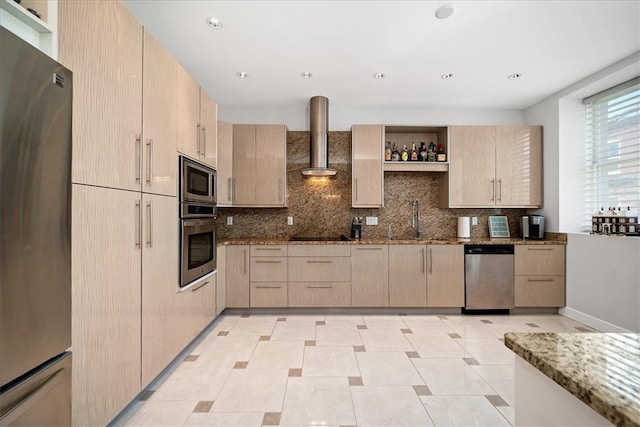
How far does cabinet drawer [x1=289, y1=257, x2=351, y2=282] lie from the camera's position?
11.3 feet

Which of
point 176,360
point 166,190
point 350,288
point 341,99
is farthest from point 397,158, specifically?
point 176,360

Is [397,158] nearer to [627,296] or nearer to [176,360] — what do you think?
[627,296]

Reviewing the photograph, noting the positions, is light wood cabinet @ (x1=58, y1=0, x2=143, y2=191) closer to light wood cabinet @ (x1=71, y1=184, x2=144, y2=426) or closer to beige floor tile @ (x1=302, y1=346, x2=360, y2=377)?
light wood cabinet @ (x1=71, y1=184, x2=144, y2=426)

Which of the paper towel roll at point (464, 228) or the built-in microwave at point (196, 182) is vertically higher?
the built-in microwave at point (196, 182)

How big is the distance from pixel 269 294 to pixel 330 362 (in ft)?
4.31

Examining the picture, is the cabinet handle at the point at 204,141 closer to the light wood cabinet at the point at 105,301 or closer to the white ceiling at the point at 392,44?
the white ceiling at the point at 392,44

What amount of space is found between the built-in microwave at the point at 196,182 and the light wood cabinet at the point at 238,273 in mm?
757

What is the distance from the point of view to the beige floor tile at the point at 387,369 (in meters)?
2.05

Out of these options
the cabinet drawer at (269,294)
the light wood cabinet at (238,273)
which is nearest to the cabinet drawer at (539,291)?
the cabinet drawer at (269,294)

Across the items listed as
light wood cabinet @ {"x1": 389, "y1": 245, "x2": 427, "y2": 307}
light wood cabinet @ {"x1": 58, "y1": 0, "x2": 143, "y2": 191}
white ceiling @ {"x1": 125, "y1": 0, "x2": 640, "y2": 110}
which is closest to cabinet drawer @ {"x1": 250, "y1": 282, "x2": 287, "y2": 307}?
light wood cabinet @ {"x1": 389, "y1": 245, "x2": 427, "y2": 307}

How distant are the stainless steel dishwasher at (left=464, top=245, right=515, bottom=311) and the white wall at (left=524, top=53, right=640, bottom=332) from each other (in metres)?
0.65

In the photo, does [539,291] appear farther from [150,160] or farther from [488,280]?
[150,160]

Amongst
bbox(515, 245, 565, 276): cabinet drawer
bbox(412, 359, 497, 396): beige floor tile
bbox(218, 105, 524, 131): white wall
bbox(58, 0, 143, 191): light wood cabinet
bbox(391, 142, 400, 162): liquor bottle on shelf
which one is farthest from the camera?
bbox(218, 105, 524, 131): white wall

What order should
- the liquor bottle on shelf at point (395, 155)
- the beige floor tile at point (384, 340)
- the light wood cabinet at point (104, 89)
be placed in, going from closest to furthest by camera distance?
the light wood cabinet at point (104, 89) < the beige floor tile at point (384, 340) < the liquor bottle on shelf at point (395, 155)
